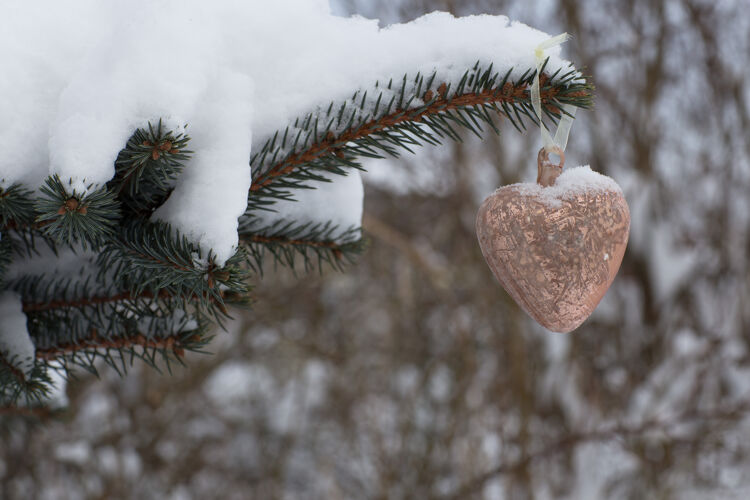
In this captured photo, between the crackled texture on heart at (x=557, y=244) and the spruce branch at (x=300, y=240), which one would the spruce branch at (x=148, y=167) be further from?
the crackled texture on heart at (x=557, y=244)

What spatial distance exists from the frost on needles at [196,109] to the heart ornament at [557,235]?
0.29 feet

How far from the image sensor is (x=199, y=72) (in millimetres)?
537

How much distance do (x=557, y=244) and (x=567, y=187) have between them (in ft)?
0.20

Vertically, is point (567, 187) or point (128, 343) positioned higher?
point (567, 187)

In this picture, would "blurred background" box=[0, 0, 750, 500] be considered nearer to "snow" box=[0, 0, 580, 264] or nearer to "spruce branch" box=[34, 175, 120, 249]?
"snow" box=[0, 0, 580, 264]

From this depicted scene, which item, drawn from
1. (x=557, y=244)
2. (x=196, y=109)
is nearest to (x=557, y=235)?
(x=557, y=244)

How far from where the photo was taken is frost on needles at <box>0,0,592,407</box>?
0.50m

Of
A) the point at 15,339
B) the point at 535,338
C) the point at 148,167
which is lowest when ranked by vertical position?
the point at 15,339

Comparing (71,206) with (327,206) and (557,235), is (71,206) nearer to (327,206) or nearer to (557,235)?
(327,206)

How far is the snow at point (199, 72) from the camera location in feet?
1.67

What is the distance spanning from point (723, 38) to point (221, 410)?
354cm

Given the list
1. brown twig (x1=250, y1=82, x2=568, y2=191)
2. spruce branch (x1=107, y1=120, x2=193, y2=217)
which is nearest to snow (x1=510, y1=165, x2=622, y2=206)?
brown twig (x1=250, y1=82, x2=568, y2=191)

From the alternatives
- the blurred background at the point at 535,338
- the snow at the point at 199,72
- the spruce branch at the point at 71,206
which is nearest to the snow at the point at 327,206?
the snow at the point at 199,72

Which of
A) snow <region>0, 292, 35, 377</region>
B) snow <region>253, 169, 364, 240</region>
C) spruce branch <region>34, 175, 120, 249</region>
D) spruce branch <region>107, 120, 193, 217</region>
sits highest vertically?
snow <region>253, 169, 364, 240</region>
